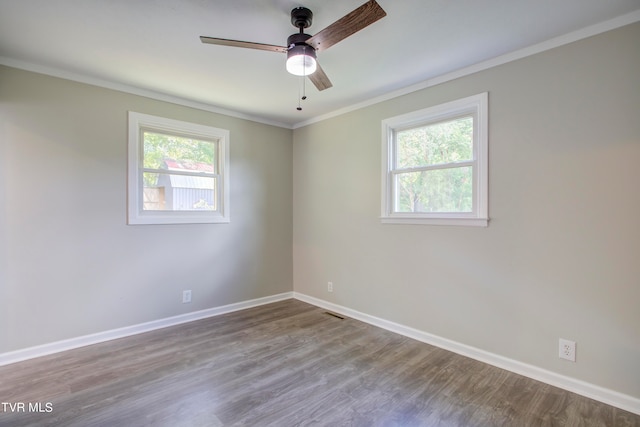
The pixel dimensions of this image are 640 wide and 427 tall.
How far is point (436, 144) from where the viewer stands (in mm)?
2965

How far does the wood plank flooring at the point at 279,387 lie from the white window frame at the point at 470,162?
1.23 m

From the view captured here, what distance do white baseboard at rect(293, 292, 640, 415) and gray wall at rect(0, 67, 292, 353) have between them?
2.08 m

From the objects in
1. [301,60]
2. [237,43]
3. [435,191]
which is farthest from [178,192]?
[435,191]

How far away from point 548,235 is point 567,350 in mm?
840

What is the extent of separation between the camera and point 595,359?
206cm

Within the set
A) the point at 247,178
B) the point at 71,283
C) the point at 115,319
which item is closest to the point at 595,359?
the point at 247,178

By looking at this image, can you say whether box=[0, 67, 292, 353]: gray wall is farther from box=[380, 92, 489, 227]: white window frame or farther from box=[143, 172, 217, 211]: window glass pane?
box=[380, 92, 489, 227]: white window frame

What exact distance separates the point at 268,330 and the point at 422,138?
2.62 meters

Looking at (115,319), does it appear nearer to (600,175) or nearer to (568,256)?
(568,256)

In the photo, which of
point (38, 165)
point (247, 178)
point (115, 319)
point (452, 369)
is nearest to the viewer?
point (452, 369)

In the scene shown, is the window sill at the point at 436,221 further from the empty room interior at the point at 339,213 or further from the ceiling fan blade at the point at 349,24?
the ceiling fan blade at the point at 349,24

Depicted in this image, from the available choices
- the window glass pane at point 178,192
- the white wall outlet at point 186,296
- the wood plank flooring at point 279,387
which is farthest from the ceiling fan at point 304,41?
the white wall outlet at point 186,296

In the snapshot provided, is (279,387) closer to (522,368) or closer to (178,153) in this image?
(522,368)

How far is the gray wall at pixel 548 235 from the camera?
1967 millimetres
